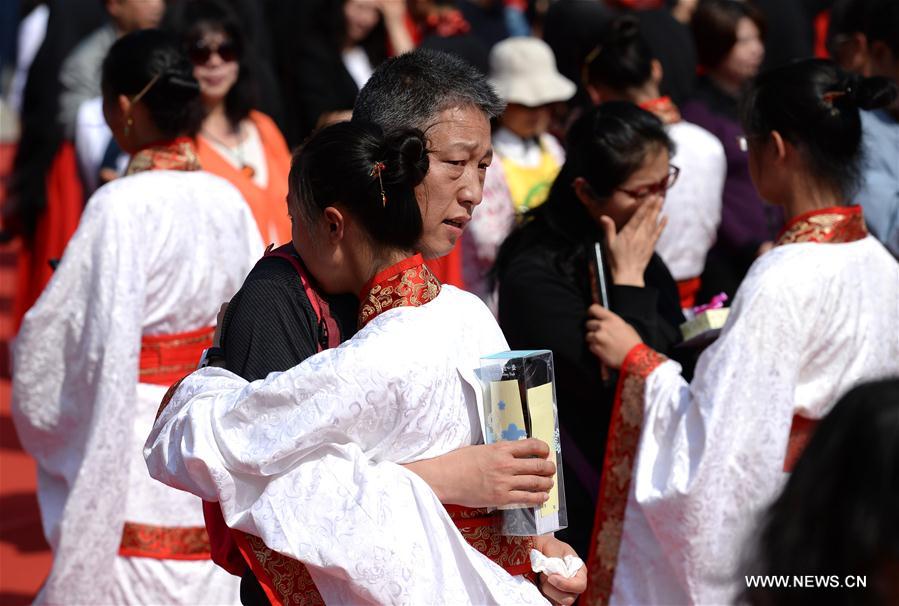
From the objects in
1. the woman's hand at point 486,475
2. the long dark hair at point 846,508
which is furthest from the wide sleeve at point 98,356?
the long dark hair at point 846,508

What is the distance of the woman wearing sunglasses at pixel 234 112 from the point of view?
462cm

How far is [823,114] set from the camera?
3010mm

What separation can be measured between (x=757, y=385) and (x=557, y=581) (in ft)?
3.04

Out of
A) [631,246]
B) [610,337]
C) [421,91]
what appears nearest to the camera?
[421,91]

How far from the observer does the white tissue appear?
218 centimetres

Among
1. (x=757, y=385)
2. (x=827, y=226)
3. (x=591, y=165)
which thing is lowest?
(x=757, y=385)

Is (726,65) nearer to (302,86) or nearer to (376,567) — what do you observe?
(302,86)

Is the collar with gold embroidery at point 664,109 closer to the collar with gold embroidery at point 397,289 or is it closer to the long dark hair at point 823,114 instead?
the long dark hair at point 823,114

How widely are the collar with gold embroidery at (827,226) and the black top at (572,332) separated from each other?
1.43ft

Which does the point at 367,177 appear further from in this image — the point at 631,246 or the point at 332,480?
the point at 631,246

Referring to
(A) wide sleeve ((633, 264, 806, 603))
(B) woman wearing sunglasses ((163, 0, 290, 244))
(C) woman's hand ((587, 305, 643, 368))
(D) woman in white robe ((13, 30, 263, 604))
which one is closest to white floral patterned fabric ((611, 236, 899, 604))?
(A) wide sleeve ((633, 264, 806, 603))

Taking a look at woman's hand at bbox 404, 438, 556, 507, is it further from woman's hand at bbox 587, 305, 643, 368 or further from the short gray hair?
woman's hand at bbox 587, 305, 643, 368

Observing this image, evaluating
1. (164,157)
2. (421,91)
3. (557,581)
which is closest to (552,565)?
(557,581)

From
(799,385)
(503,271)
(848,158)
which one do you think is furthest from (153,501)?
(848,158)
